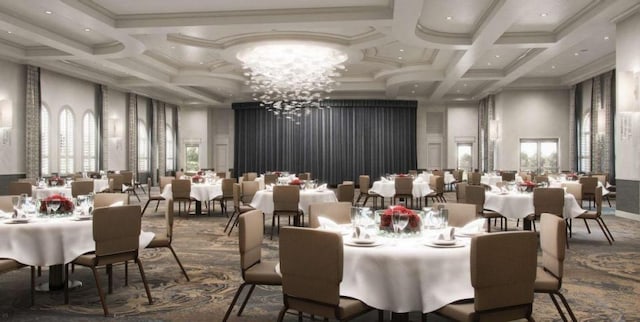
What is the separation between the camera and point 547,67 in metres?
15.7

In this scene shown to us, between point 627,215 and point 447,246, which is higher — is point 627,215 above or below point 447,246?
below

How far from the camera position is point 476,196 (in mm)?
7695

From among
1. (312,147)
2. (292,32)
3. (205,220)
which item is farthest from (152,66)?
(312,147)

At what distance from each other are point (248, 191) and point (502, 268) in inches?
267

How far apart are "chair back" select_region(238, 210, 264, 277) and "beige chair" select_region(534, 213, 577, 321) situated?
78.6 inches

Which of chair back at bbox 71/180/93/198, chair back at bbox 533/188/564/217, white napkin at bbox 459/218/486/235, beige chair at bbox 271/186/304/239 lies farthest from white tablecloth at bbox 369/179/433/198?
white napkin at bbox 459/218/486/235

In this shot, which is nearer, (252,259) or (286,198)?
(252,259)

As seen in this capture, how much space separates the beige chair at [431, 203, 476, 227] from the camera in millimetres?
4621

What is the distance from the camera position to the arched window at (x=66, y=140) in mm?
15125

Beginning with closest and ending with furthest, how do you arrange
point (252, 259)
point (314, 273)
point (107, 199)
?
point (314, 273), point (252, 259), point (107, 199)

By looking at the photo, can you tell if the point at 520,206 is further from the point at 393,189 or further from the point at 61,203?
the point at 61,203

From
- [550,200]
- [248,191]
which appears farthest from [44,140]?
[550,200]

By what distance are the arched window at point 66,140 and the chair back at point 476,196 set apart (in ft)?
40.3

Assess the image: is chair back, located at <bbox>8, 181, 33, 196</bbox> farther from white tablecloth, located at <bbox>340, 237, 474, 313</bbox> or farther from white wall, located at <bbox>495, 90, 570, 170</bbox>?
white wall, located at <bbox>495, 90, 570, 170</bbox>
